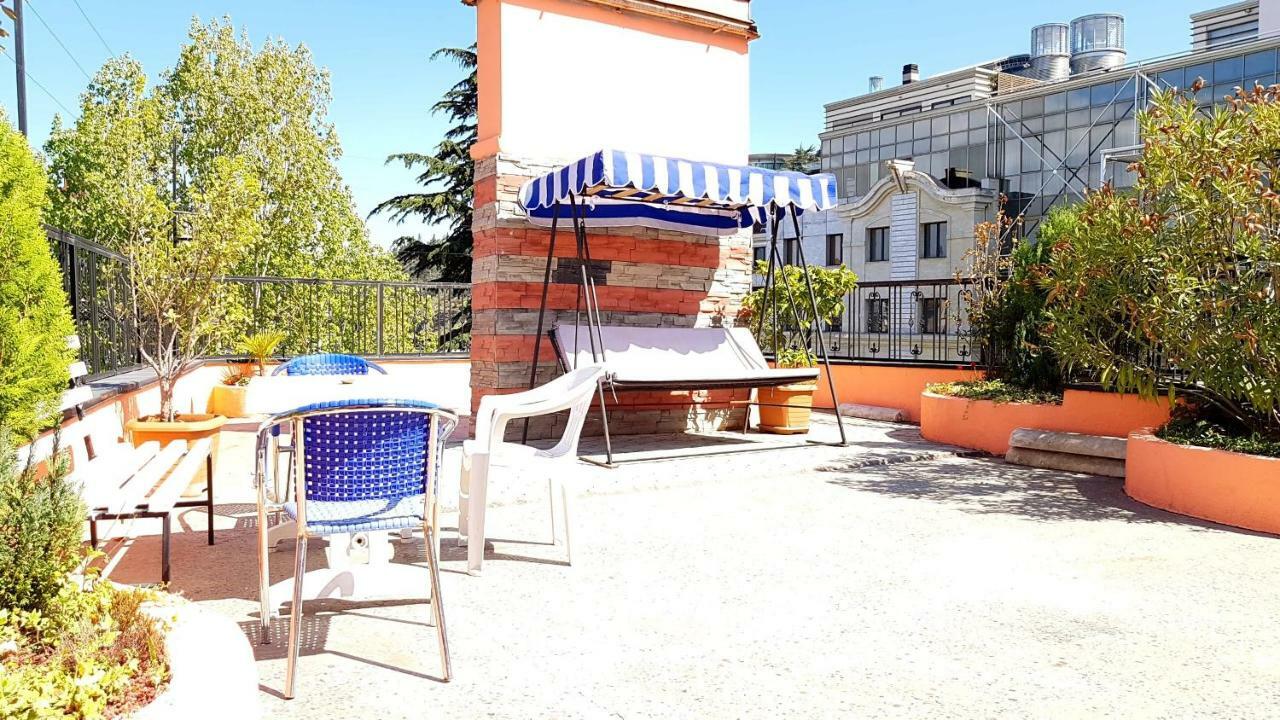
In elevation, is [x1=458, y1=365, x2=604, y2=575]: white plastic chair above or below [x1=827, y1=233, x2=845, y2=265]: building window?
below

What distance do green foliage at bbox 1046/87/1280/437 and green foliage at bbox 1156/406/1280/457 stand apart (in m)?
0.14

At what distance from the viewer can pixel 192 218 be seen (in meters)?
6.63

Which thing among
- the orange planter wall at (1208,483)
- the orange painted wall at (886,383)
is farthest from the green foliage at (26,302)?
the orange painted wall at (886,383)

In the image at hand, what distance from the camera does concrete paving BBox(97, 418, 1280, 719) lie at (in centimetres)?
276

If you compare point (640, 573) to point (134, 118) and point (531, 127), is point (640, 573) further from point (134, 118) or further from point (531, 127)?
point (134, 118)

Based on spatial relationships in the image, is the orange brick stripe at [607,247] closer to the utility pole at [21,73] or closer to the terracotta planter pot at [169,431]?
the terracotta planter pot at [169,431]

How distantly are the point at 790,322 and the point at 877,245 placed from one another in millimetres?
24701

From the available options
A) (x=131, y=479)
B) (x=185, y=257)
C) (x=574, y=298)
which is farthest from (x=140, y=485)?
(x=574, y=298)

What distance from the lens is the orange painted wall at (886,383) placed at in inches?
388

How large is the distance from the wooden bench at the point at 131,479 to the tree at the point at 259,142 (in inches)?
790

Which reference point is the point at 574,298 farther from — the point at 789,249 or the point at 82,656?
the point at 789,249

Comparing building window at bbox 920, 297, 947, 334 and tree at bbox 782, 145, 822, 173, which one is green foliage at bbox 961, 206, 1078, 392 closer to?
building window at bbox 920, 297, 947, 334

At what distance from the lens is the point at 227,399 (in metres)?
10.5

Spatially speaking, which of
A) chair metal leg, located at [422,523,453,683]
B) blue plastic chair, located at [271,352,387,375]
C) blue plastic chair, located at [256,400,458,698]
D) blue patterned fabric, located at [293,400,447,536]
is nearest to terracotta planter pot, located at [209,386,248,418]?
blue plastic chair, located at [271,352,387,375]
